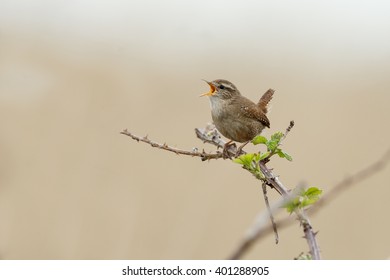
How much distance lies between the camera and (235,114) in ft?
13.7

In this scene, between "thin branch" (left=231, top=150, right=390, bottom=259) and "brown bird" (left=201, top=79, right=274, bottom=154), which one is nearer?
"thin branch" (left=231, top=150, right=390, bottom=259)

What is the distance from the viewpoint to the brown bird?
160 inches

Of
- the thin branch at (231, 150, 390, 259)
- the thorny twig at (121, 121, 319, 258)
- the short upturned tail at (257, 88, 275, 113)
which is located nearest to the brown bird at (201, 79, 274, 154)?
the short upturned tail at (257, 88, 275, 113)

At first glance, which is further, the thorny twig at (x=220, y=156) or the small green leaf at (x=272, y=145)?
the small green leaf at (x=272, y=145)

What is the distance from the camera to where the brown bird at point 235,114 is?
4.07 meters

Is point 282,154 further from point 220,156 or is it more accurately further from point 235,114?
point 235,114

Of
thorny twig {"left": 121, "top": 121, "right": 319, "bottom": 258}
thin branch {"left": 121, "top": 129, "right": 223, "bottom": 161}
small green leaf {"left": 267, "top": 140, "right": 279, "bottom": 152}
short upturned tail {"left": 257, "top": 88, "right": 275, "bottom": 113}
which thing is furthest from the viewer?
short upturned tail {"left": 257, "top": 88, "right": 275, "bottom": 113}

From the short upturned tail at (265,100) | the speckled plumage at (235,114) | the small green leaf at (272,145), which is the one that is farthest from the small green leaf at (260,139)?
the short upturned tail at (265,100)

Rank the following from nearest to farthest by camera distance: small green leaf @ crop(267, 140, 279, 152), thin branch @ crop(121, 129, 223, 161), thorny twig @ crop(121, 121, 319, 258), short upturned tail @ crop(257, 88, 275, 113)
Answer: thorny twig @ crop(121, 121, 319, 258)
small green leaf @ crop(267, 140, 279, 152)
thin branch @ crop(121, 129, 223, 161)
short upturned tail @ crop(257, 88, 275, 113)

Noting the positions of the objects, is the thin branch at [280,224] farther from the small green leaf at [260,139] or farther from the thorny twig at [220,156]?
the small green leaf at [260,139]

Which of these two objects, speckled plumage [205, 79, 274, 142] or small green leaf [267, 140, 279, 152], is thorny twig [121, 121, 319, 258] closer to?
small green leaf [267, 140, 279, 152]
